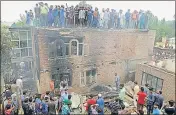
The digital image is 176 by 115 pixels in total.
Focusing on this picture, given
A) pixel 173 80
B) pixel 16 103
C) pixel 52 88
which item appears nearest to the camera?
pixel 16 103

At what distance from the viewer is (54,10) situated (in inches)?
676

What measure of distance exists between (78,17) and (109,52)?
4.24 metres

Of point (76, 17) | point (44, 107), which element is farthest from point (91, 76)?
point (44, 107)

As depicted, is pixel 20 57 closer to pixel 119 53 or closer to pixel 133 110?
pixel 119 53

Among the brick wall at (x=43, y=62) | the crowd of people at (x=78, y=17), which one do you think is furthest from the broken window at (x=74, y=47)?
the brick wall at (x=43, y=62)

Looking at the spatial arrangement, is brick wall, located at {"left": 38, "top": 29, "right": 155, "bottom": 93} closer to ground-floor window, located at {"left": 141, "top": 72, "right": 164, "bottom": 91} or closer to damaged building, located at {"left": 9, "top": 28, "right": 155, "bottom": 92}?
damaged building, located at {"left": 9, "top": 28, "right": 155, "bottom": 92}

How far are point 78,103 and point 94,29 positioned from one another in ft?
21.4

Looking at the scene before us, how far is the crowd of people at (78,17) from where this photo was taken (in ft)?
56.6

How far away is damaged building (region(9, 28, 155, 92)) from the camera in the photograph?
17203 mm

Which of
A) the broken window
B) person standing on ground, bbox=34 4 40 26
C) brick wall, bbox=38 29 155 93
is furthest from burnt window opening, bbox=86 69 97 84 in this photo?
person standing on ground, bbox=34 4 40 26

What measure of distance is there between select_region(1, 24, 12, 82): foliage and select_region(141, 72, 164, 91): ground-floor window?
10677 millimetres

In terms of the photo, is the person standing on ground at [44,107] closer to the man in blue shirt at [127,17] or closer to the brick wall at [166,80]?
the brick wall at [166,80]

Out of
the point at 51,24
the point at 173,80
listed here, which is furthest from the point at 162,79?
the point at 51,24

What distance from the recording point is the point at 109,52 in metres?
19.8
